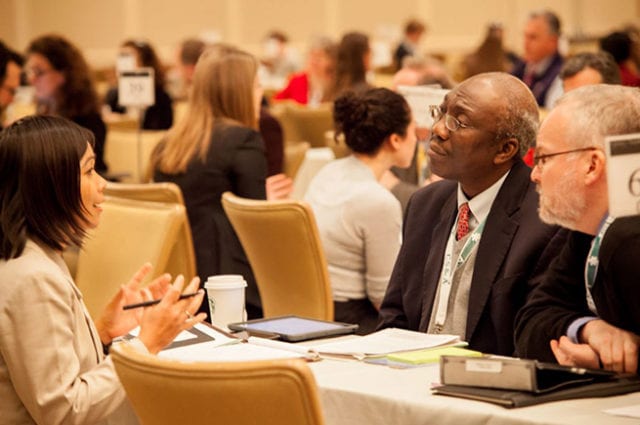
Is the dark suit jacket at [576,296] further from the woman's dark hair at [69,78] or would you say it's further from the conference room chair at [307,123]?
the conference room chair at [307,123]

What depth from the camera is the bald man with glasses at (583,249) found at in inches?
93.9

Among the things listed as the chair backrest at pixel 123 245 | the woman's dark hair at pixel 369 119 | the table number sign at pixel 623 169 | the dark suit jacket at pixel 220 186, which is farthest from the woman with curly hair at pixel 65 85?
the table number sign at pixel 623 169

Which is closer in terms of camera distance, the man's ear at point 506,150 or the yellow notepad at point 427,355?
the yellow notepad at point 427,355

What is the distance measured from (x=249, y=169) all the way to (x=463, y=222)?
6.88 ft

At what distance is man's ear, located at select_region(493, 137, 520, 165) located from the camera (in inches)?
125

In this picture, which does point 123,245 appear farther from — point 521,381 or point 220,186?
point 521,381

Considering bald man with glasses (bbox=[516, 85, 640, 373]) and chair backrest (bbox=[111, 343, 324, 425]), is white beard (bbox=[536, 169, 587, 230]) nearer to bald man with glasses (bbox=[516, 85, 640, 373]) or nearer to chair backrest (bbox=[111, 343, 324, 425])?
bald man with glasses (bbox=[516, 85, 640, 373])

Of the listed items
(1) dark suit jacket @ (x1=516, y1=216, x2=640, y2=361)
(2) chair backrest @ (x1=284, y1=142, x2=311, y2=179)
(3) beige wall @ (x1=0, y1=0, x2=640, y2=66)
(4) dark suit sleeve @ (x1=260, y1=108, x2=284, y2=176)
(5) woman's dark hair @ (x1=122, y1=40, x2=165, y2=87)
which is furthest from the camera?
(3) beige wall @ (x1=0, y1=0, x2=640, y2=66)

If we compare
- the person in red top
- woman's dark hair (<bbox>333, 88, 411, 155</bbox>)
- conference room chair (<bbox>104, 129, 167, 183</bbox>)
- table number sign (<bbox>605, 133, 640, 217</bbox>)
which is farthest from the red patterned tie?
the person in red top

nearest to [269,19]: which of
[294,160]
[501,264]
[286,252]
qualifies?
[294,160]

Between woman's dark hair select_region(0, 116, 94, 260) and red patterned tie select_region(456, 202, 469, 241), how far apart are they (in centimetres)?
105

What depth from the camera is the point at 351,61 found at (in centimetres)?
880

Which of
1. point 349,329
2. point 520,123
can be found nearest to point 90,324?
point 349,329

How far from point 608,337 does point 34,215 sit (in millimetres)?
1305
